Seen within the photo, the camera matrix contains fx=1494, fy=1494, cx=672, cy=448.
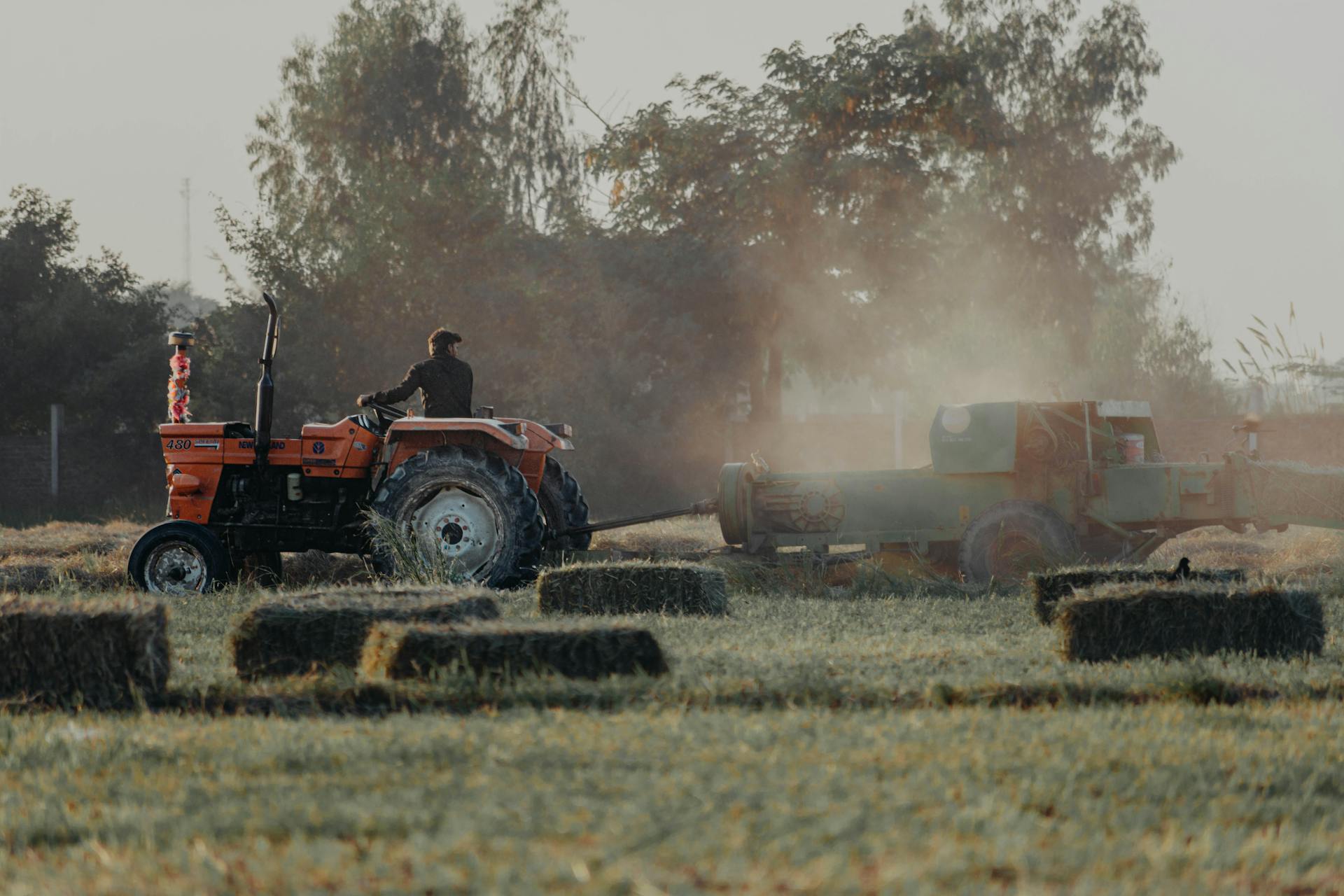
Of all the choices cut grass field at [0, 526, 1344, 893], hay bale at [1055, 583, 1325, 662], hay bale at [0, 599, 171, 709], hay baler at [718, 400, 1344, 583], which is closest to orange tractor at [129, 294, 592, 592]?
hay baler at [718, 400, 1344, 583]

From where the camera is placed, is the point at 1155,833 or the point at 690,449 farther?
the point at 690,449

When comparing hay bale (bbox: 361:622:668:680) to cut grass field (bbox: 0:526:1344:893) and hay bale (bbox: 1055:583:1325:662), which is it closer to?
cut grass field (bbox: 0:526:1344:893)

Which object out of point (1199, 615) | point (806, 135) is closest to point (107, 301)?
point (806, 135)

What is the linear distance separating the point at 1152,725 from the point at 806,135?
21800 millimetres

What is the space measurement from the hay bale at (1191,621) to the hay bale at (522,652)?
202 centimetres

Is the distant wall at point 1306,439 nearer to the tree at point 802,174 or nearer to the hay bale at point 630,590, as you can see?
the tree at point 802,174

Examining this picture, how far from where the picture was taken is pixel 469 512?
998 cm

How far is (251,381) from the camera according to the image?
25516mm

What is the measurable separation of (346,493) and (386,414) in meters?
0.74

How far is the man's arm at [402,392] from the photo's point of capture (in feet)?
32.1

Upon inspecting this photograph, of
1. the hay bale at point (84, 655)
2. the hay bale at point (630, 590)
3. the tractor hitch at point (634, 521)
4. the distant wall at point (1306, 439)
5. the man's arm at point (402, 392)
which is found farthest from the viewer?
the distant wall at point (1306, 439)

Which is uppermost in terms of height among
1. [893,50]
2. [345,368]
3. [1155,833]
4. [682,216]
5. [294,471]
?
[893,50]

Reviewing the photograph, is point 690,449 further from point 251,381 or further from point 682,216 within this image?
point 251,381

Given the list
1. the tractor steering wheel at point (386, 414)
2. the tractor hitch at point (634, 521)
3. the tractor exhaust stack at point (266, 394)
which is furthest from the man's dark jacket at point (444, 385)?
the tractor hitch at point (634, 521)
